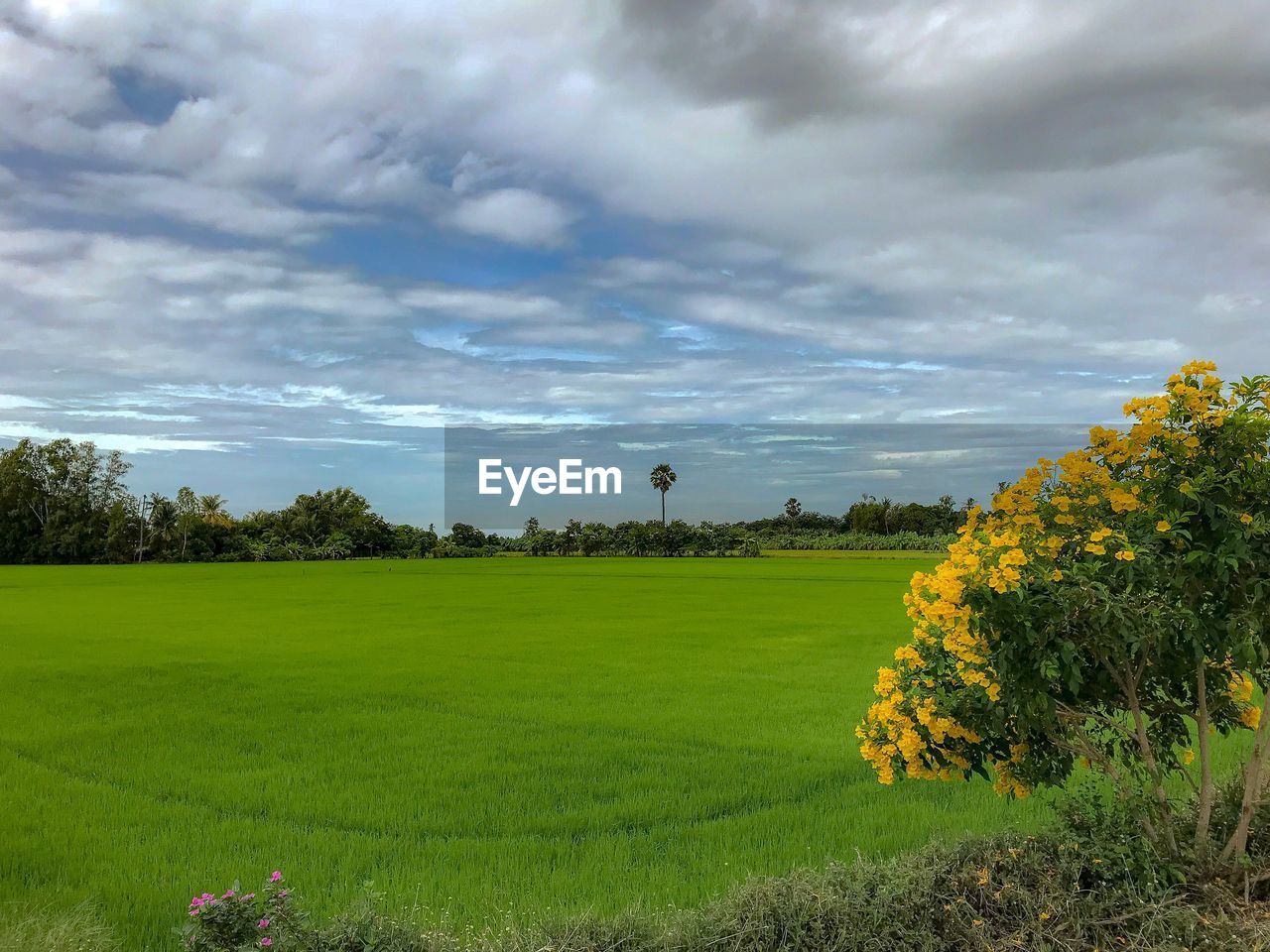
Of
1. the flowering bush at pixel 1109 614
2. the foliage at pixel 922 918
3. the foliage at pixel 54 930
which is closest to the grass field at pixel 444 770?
the foliage at pixel 54 930

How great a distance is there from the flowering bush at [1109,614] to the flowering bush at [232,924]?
11.7 ft

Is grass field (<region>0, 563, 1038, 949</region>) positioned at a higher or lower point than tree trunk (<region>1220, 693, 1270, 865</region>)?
lower

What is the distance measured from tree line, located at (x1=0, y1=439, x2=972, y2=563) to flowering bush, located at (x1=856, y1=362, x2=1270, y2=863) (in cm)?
7416

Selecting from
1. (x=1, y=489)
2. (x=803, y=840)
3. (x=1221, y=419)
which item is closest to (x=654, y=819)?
(x=803, y=840)

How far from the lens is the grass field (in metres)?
5.93

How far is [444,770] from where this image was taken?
879 centimetres

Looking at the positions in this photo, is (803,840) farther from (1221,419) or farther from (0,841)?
(0,841)

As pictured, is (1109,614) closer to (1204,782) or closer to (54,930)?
(1204,782)

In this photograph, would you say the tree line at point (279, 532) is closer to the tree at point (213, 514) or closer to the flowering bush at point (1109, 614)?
the tree at point (213, 514)

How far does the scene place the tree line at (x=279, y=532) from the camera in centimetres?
7781

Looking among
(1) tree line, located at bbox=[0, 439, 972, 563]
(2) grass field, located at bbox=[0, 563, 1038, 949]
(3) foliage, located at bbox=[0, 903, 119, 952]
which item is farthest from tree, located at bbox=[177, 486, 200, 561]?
(3) foliage, located at bbox=[0, 903, 119, 952]

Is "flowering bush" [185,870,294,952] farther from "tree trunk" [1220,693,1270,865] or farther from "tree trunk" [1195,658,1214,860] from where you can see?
"tree trunk" [1220,693,1270,865]

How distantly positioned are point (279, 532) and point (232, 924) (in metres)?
85.0

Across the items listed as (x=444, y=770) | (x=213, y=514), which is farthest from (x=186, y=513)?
(x=444, y=770)
